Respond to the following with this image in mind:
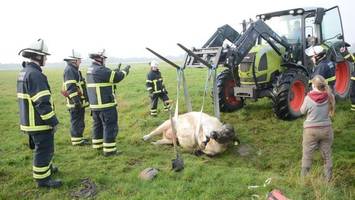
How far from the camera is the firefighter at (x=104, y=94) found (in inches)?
307

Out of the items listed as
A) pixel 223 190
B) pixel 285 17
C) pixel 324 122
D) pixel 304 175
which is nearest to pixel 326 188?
pixel 304 175

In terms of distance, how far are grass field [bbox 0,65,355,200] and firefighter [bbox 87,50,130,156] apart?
1.40 ft

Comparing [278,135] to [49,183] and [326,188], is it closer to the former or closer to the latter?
[326,188]

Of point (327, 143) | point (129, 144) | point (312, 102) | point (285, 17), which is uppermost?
point (285, 17)

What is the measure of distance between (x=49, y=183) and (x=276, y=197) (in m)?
3.61

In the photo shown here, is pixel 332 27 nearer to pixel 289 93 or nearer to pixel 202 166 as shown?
pixel 289 93

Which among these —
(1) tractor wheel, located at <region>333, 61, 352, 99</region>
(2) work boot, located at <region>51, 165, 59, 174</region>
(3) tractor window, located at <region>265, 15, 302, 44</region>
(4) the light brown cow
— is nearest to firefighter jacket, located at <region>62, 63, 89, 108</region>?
(4) the light brown cow

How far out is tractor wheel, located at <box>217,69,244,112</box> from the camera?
35.9ft

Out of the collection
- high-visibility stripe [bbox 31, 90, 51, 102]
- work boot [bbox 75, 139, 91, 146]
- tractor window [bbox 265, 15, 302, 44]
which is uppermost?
tractor window [bbox 265, 15, 302, 44]

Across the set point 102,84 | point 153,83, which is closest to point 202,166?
point 102,84

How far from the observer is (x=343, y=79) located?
11.9 metres

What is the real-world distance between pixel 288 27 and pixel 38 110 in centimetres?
739

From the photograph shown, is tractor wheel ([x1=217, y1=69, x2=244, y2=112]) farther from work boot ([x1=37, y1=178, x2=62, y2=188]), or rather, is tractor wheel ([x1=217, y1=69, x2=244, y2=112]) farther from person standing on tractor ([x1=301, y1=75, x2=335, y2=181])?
work boot ([x1=37, y1=178, x2=62, y2=188])

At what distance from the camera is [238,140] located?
8.23 metres
